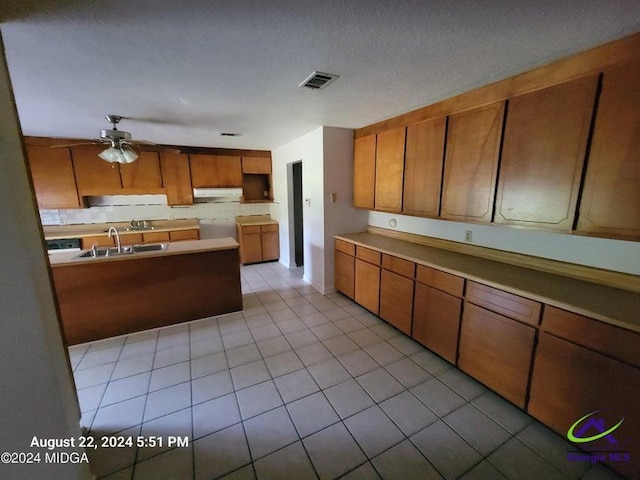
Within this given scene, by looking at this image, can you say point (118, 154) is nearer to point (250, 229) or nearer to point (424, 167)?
point (250, 229)

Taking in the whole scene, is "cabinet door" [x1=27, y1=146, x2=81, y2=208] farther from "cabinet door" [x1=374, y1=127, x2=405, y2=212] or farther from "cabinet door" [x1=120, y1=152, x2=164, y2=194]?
"cabinet door" [x1=374, y1=127, x2=405, y2=212]

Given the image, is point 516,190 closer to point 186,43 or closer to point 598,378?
point 598,378

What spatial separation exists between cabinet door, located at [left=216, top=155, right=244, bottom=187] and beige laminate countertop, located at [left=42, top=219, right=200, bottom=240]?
102 centimetres

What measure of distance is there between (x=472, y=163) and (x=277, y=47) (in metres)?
1.70

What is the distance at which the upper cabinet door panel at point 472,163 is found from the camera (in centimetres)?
197

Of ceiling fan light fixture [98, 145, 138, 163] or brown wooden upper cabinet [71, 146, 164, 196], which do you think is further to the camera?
brown wooden upper cabinet [71, 146, 164, 196]

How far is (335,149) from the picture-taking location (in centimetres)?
338

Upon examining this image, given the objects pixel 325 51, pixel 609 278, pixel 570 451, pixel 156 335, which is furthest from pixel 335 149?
pixel 570 451

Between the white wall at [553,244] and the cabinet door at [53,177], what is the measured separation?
5.31 meters

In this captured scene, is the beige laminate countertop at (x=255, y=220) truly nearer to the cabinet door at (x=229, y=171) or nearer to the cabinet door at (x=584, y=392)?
the cabinet door at (x=229, y=171)

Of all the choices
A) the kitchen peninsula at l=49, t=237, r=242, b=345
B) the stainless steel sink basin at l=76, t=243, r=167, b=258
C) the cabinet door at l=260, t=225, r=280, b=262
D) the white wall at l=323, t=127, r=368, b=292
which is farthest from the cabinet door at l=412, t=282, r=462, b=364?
the cabinet door at l=260, t=225, r=280, b=262

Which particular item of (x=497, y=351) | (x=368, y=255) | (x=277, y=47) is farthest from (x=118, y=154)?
(x=497, y=351)

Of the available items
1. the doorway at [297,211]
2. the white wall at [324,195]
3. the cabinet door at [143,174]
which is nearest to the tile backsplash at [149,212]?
the cabinet door at [143,174]

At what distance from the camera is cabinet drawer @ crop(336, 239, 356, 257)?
327 centimetres
